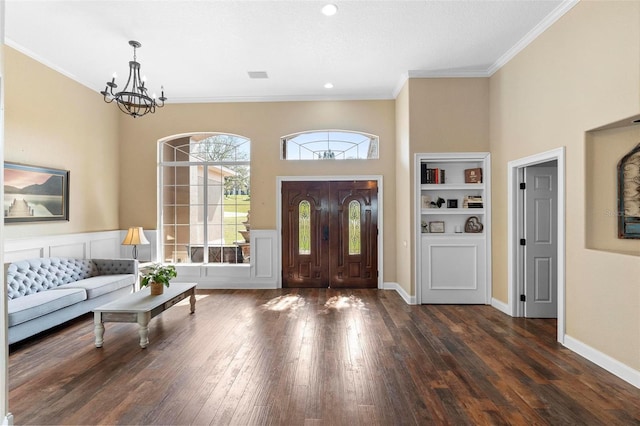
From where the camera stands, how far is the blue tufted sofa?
343cm

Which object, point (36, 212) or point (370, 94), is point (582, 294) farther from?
point (36, 212)

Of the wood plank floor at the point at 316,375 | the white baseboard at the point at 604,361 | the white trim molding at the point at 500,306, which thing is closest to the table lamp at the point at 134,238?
the wood plank floor at the point at 316,375

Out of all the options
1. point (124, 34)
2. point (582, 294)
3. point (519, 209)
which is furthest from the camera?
point (519, 209)

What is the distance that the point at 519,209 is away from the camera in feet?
14.3

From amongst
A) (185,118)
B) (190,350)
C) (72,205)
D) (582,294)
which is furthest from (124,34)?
(582,294)

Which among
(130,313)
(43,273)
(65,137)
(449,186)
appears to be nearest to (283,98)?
(449,186)

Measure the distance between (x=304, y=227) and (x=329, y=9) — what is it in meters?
3.62

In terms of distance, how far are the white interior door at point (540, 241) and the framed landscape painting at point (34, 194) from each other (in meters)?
6.59

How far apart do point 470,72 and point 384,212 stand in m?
2.61

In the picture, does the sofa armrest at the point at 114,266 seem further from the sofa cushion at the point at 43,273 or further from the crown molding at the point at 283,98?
the crown molding at the point at 283,98

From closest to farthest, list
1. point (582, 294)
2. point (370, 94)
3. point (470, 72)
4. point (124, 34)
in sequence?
point (582, 294), point (124, 34), point (470, 72), point (370, 94)

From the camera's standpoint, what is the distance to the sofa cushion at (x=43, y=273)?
383 cm

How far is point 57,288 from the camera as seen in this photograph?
4.18 meters

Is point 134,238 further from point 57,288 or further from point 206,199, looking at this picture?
point 57,288
